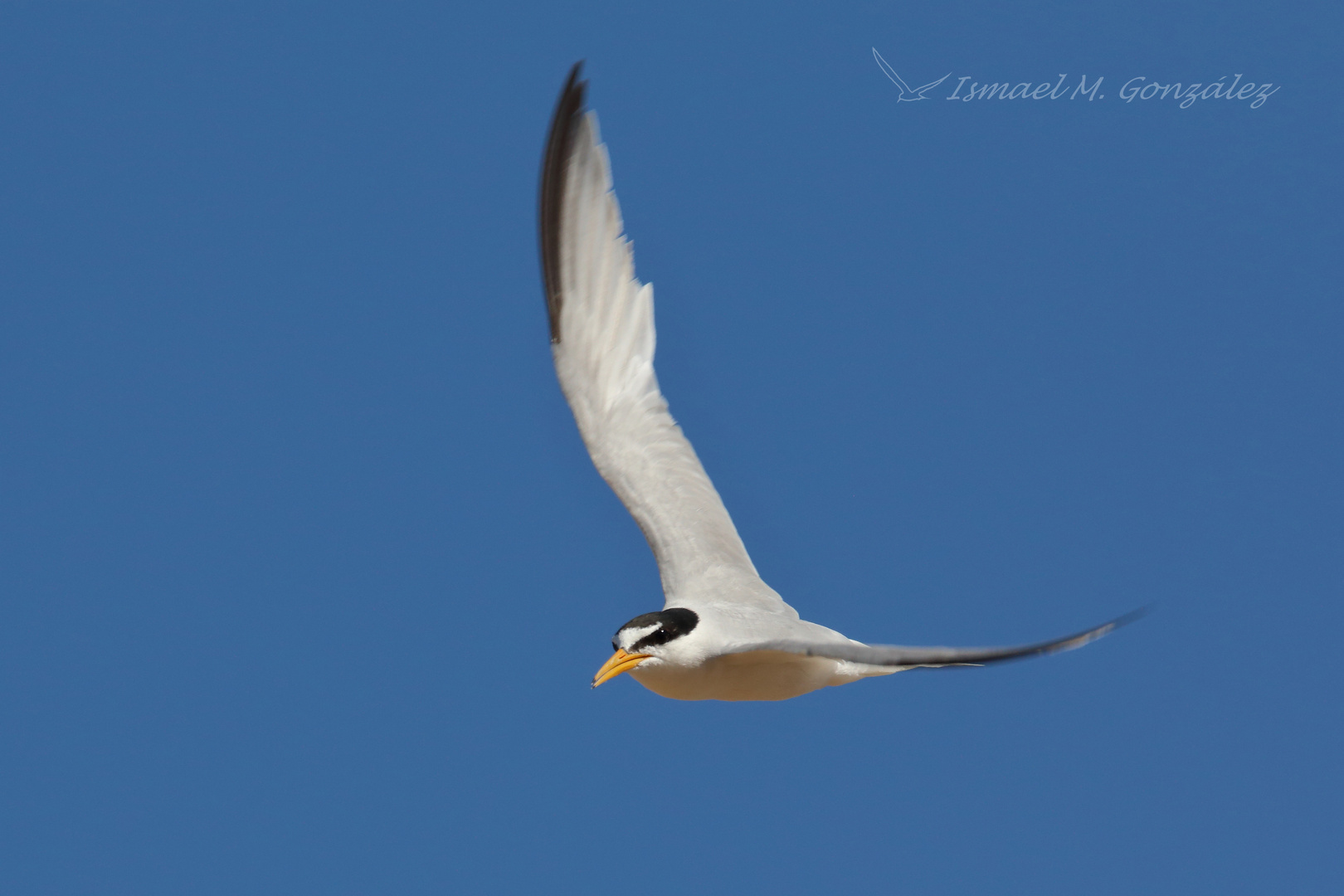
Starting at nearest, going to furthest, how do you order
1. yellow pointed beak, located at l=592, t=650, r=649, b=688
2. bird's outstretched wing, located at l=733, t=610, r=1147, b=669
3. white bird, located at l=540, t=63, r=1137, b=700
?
bird's outstretched wing, located at l=733, t=610, r=1147, b=669
yellow pointed beak, located at l=592, t=650, r=649, b=688
white bird, located at l=540, t=63, r=1137, b=700

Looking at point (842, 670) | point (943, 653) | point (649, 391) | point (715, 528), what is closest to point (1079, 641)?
point (943, 653)

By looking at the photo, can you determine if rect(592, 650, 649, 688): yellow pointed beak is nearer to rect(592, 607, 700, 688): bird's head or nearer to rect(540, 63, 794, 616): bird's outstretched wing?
rect(592, 607, 700, 688): bird's head

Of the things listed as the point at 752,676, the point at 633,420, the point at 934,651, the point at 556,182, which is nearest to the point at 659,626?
the point at 752,676

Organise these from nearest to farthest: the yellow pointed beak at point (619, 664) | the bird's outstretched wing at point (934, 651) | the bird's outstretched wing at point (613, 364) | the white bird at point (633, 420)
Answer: the bird's outstretched wing at point (934, 651) → the yellow pointed beak at point (619, 664) → the white bird at point (633, 420) → the bird's outstretched wing at point (613, 364)

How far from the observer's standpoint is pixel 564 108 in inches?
195

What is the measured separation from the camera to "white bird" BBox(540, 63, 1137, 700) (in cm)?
420

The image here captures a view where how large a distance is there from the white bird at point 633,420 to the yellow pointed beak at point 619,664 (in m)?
0.24

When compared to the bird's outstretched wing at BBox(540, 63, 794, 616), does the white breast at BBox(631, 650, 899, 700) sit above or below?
below

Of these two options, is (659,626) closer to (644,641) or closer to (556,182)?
(644,641)

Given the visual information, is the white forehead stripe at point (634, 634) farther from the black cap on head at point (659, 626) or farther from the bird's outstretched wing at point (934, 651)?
the bird's outstretched wing at point (934, 651)

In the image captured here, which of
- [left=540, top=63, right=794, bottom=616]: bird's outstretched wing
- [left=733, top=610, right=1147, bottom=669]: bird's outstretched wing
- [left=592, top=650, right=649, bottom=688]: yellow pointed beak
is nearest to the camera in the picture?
[left=733, top=610, right=1147, bottom=669]: bird's outstretched wing

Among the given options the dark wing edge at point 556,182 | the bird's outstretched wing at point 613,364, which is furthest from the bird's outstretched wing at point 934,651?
the dark wing edge at point 556,182

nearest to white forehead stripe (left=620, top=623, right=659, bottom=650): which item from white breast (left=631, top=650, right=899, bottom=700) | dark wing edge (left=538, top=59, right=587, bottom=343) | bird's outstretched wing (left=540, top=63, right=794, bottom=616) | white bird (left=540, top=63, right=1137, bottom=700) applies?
white breast (left=631, top=650, right=899, bottom=700)

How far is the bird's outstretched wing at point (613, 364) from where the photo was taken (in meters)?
4.95
